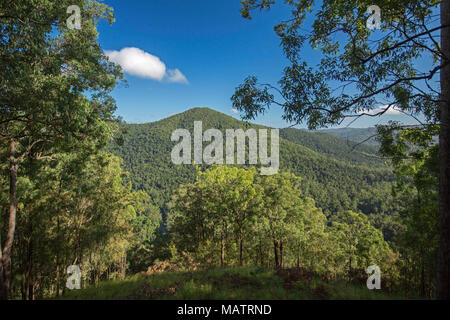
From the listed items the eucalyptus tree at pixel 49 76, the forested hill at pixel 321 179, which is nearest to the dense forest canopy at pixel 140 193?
the eucalyptus tree at pixel 49 76

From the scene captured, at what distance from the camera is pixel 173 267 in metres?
10.2

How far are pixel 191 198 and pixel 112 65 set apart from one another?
517 inches

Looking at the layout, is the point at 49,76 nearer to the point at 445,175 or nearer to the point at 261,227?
the point at 445,175

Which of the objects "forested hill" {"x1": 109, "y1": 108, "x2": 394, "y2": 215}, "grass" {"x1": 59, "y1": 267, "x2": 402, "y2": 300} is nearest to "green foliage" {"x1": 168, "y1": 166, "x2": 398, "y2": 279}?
"grass" {"x1": 59, "y1": 267, "x2": 402, "y2": 300}

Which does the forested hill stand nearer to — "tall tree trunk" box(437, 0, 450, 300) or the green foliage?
the green foliage

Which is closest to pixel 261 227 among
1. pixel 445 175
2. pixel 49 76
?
pixel 445 175

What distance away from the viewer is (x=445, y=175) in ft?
13.3

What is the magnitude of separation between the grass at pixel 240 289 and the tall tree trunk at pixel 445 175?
1259 mm

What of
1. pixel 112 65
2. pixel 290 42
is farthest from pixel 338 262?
pixel 112 65

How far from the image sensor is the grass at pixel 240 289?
4656 millimetres

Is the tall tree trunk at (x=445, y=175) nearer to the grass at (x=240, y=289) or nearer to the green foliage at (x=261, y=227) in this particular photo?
the grass at (x=240, y=289)

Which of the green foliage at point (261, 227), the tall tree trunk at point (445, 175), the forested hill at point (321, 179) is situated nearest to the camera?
the tall tree trunk at point (445, 175)

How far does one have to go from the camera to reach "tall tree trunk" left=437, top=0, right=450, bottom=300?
3.90 metres

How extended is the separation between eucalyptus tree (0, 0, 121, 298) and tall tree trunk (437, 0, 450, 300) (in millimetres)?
8557
